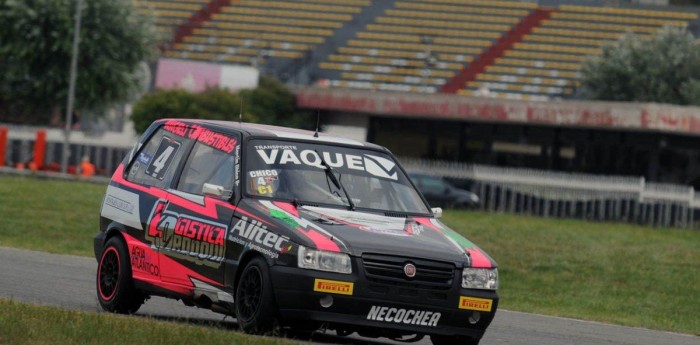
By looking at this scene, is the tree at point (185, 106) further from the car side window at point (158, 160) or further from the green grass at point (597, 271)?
the car side window at point (158, 160)

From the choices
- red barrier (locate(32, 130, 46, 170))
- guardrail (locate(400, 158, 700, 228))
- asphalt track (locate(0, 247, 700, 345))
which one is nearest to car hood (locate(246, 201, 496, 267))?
asphalt track (locate(0, 247, 700, 345))

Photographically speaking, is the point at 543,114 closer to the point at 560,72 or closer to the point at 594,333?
the point at 560,72

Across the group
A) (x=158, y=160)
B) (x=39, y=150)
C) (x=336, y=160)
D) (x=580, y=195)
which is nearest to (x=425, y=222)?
(x=336, y=160)

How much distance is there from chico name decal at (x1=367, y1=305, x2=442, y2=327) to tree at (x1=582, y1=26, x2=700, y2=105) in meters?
38.7

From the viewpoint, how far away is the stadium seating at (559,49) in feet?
162

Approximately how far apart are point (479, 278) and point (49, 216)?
60.9ft

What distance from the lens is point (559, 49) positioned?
169ft

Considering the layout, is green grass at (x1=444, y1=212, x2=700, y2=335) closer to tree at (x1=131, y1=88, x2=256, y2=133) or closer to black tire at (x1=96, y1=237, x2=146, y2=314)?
black tire at (x1=96, y1=237, x2=146, y2=314)

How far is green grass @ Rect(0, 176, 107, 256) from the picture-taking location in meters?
25.1

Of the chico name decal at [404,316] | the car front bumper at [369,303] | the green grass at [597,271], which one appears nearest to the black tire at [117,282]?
the car front bumper at [369,303]

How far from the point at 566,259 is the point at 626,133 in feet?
67.2

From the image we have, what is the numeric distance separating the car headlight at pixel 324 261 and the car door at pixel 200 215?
1.01m

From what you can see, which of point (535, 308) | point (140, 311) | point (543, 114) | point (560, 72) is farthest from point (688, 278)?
point (560, 72)

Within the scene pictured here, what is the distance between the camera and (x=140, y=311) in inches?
532
